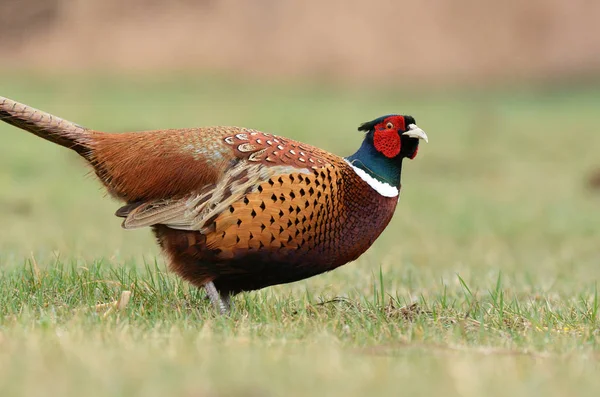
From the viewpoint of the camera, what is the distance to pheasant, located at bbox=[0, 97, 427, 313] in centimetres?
497

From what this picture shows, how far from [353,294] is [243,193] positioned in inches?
54.7

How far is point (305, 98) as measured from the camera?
2445cm

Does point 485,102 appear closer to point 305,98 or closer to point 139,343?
point 305,98

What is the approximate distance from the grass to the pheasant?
27 cm

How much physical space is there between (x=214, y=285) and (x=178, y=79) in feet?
73.0

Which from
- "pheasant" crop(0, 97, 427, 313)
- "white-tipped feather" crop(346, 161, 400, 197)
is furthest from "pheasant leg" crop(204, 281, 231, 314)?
"white-tipped feather" crop(346, 161, 400, 197)

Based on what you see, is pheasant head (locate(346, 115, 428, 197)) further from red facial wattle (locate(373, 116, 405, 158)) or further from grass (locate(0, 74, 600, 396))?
grass (locate(0, 74, 600, 396))

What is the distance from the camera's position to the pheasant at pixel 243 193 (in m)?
4.97

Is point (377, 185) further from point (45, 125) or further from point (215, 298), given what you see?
point (45, 125)

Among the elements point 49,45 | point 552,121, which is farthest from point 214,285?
point 49,45

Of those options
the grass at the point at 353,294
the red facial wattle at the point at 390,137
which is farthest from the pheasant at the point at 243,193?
the grass at the point at 353,294

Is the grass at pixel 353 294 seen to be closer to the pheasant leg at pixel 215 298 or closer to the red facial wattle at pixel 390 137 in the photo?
the pheasant leg at pixel 215 298

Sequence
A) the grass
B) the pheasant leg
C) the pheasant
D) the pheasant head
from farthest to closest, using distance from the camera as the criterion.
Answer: the pheasant head → the pheasant leg → the pheasant → the grass

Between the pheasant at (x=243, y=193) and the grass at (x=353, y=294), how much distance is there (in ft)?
0.88
